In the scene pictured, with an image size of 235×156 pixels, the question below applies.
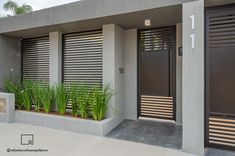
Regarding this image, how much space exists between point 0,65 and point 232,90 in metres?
7.62

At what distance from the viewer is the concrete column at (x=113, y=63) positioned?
5.19 metres

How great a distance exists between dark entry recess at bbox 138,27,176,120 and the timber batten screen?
12.4 ft

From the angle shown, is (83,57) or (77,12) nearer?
(77,12)

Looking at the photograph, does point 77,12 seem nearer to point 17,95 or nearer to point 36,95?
point 36,95

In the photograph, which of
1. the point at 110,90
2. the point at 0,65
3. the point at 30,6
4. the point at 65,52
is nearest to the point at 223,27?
the point at 110,90

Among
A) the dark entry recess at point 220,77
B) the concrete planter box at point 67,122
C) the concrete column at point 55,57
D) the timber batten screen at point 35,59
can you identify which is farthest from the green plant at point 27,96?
the dark entry recess at point 220,77

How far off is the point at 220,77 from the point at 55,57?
5.25 metres

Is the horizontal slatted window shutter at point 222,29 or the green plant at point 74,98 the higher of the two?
the horizontal slatted window shutter at point 222,29

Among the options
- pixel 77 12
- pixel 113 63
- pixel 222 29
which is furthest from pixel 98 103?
pixel 222 29

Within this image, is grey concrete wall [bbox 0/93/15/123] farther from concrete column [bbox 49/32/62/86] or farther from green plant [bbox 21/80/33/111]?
concrete column [bbox 49/32/62/86]

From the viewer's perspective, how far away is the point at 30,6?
14.3m

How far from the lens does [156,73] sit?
559 cm

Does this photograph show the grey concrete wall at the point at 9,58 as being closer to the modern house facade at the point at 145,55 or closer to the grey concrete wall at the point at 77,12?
the modern house facade at the point at 145,55

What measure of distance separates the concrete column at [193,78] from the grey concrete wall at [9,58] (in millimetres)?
6673
